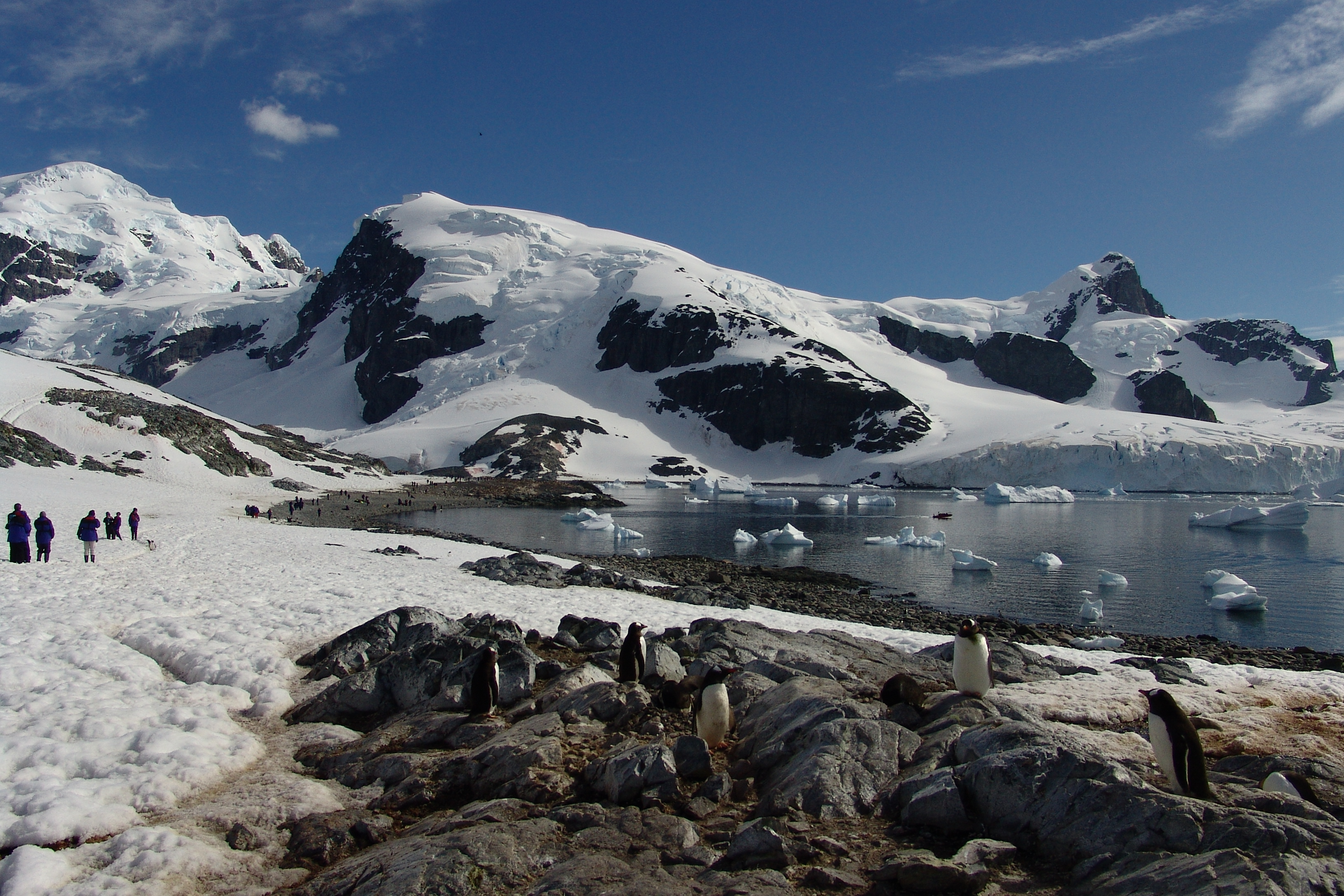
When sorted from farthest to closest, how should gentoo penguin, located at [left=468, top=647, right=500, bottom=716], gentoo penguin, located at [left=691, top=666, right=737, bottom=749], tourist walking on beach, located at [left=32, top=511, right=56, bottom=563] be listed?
tourist walking on beach, located at [left=32, top=511, right=56, bottom=563]
gentoo penguin, located at [left=468, top=647, right=500, bottom=716]
gentoo penguin, located at [left=691, top=666, right=737, bottom=749]

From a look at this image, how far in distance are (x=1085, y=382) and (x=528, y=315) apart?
137 meters

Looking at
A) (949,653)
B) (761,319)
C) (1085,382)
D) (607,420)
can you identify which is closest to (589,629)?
(949,653)

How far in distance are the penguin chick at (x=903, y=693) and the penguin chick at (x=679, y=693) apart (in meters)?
2.22

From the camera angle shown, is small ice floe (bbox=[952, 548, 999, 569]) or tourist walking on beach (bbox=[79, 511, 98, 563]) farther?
small ice floe (bbox=[952, 548, 999, 569])

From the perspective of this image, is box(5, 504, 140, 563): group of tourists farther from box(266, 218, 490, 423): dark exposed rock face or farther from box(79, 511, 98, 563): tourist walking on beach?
box(266, 218, 490, 423): dark exposed rock face

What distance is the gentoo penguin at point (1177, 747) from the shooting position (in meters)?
6.45

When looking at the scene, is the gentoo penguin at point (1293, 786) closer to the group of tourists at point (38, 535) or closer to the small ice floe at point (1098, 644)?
the small ice floe at point (1098, 644)

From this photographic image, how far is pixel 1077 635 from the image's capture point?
21.9 m

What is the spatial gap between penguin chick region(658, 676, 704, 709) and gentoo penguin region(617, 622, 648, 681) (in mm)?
892

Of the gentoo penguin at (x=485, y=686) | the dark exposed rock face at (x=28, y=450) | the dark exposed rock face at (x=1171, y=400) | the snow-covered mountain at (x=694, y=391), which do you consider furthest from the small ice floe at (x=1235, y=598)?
the dark exposed rock face at (x=1171, y=400)

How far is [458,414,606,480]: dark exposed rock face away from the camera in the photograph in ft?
352

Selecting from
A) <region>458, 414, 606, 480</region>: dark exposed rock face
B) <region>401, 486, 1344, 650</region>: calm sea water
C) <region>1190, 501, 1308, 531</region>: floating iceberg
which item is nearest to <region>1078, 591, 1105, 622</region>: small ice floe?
<region>401, 486, 1344, 650</region>: calm sea water

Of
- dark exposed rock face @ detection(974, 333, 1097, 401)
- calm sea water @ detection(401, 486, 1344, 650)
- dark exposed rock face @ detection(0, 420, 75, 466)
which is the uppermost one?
dark exposed rock face @ detection(974, 333, 1097, 401)

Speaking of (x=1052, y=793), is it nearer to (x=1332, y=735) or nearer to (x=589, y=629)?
(x=1332, y=735)
